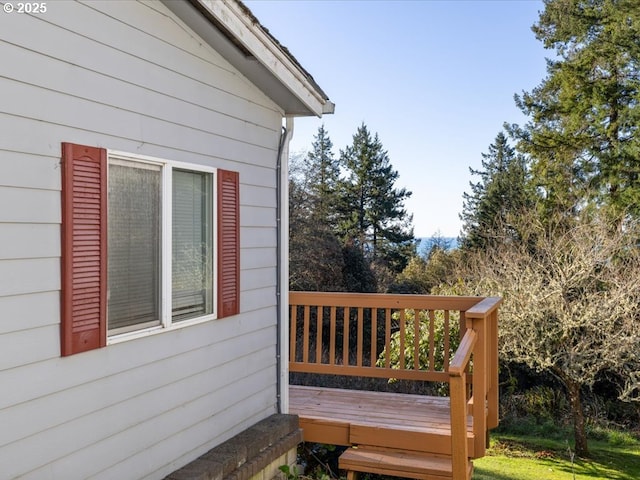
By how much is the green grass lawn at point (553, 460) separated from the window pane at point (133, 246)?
17.3 ft

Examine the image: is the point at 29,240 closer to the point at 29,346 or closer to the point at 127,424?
the point at 29,346

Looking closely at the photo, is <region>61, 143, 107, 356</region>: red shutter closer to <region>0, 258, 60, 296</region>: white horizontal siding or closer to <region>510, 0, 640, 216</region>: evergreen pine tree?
<region>0, 258, 60, 296</region>: white horizontal siding

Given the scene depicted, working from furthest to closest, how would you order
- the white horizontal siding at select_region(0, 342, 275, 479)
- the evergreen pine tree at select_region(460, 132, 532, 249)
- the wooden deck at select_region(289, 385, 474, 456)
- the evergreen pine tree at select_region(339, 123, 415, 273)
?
the evergreen pine tree at select_region(339, 123, 415, 273), the evergreen pine tree at select_region(460, 132, 532, 249), the wooden deck at select_region(289, 385, 474, 456), the white horizontal siding at select_region(0, 342, 275, 479)

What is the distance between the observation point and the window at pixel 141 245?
2643mm

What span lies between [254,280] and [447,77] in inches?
866

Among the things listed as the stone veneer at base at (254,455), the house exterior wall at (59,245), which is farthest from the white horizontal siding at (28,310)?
the stone veneer at base at (254,455)

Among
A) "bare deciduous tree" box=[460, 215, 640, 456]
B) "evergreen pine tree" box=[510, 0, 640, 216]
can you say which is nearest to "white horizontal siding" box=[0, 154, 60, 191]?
"bare deciduous tree" box=[460, 215, 640, 456]

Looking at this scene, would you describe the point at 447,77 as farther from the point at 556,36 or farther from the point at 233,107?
the point at 233,107

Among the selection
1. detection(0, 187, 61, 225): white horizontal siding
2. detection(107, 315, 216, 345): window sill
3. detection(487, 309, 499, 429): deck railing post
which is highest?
detection(0, 187, 61, 225): white horizontal siding

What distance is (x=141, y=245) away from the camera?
10.2 ft

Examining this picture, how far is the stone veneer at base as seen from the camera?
A: 3420 millimetres

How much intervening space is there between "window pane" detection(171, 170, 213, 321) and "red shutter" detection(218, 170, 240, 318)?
0.08 m

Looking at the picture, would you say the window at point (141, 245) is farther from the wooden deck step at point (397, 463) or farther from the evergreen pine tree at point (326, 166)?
the evergreen pine tree at point (326, 166)

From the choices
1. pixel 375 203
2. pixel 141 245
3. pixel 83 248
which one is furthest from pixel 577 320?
pixel 375 203
